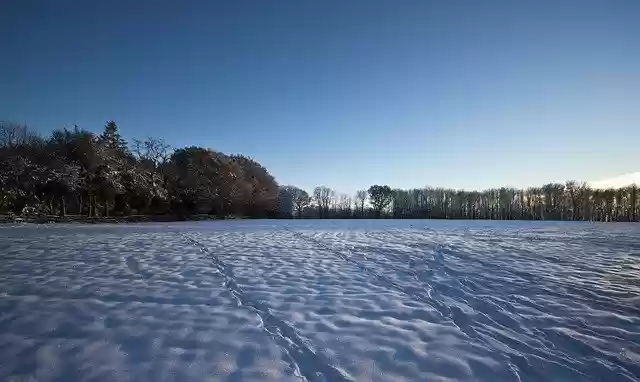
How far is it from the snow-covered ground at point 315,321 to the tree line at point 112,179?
27170mm

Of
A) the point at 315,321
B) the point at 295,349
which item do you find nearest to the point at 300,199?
the point at 315,321

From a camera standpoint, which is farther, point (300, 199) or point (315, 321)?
point (300, 199)

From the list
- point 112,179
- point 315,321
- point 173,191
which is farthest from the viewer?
point 173,191

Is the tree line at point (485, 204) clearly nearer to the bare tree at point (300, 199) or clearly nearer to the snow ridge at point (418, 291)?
the bare tree at point (300, 199)

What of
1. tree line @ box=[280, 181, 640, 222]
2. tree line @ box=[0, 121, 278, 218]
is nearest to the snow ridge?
tree line @ box=[0, 121, 278, 218]

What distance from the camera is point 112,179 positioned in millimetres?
33594

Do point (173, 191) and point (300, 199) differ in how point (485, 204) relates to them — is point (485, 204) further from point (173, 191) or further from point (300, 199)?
point (173, 191)

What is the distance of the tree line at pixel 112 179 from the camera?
2970cm

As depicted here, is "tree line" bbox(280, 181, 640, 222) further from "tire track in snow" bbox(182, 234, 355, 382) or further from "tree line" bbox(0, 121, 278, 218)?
"tire track in snow" bbox(182, 234, 355, 382)

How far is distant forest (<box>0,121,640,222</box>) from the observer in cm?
3027

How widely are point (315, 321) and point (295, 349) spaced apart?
0.89m

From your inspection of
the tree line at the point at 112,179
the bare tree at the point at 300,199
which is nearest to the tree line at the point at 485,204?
the bare tree at the point at 300,199

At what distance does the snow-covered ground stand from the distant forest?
2762cm

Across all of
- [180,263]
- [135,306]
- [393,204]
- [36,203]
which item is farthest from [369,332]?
[393,204]
